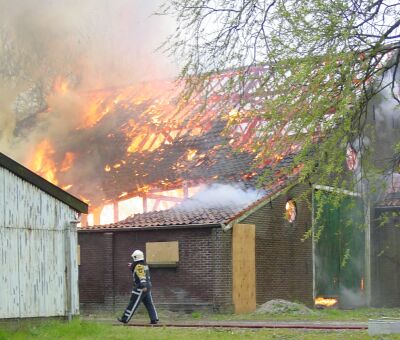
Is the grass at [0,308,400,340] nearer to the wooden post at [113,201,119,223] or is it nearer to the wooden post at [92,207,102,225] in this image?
the wooden post at [113,201,119,223]

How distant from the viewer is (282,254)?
2462cm

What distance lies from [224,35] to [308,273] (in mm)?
15044

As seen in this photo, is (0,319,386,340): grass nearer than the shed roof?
Yes

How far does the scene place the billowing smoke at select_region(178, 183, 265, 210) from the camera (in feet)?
77.4

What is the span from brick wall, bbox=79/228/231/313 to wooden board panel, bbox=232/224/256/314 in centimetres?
28

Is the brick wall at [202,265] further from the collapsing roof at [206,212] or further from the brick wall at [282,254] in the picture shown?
the collapsing roof at [206,212]

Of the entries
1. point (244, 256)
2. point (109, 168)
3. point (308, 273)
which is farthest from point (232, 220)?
point (109, 168)

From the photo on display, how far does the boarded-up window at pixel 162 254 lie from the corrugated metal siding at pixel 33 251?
296 inches

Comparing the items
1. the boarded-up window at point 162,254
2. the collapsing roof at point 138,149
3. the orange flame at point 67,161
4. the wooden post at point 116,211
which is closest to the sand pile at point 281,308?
the boarded-up window at point 162,254

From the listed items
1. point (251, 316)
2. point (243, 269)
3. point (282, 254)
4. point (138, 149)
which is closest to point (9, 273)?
point (251, 316)

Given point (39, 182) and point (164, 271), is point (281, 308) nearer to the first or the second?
point (164, 271)

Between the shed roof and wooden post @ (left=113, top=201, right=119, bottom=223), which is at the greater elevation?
the shed roof

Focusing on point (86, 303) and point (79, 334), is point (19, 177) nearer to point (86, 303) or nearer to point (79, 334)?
point (79, 334)

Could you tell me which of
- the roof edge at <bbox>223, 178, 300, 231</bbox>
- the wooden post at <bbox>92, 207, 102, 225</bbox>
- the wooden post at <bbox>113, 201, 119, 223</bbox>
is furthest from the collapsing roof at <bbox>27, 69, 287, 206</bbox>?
the roof edge at <bbox>223, 178, 300, 231</bbox>
